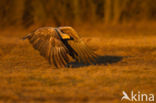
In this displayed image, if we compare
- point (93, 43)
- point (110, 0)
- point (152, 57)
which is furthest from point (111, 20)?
point (152, 57)

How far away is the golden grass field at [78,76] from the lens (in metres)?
3.79

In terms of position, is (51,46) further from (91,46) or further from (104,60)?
(91,46)

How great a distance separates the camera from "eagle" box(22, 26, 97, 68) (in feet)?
17.3

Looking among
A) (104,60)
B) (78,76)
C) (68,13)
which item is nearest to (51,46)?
(78,76)

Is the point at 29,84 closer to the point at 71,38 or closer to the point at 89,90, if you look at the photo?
the point at 89,90

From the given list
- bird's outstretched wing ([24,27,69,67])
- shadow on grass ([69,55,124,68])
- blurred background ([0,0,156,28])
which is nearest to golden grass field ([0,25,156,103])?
shadow on grass ([69,55,124,68])

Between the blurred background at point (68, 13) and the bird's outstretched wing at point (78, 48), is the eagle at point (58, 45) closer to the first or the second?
the bird's outstretched wing at point (78, 48)

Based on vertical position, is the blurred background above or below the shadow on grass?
above

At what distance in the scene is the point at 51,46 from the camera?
536 cm

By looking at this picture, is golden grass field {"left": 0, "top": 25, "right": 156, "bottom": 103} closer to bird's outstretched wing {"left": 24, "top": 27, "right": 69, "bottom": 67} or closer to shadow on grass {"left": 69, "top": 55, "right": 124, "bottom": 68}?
shadow on grass {"left": 69, "top": 55, "right": 124, "bottom": 68}

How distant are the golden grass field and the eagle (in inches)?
8.9

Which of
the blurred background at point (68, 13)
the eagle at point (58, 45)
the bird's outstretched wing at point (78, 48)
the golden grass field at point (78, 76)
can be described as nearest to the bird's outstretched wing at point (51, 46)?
the eagle at point (58, 45)

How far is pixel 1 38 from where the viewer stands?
374 inches

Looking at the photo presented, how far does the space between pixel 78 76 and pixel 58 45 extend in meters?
0.88
